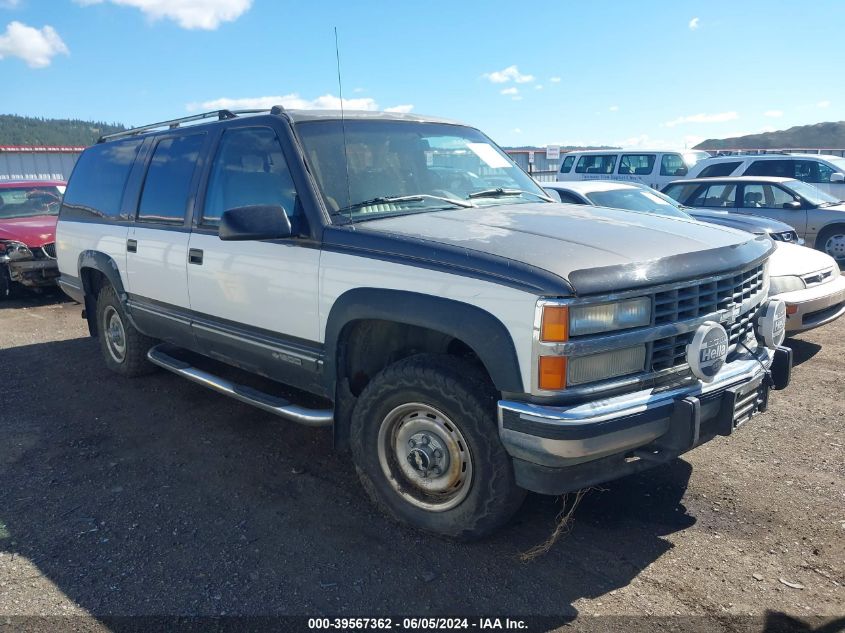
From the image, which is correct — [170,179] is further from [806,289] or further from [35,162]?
[35,162]

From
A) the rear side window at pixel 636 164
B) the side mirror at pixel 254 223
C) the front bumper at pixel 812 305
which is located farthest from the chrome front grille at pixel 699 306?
the rear side window at pixel 636 164

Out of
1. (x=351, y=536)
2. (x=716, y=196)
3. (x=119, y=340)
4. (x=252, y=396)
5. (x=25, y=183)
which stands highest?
(x=25, y=183)

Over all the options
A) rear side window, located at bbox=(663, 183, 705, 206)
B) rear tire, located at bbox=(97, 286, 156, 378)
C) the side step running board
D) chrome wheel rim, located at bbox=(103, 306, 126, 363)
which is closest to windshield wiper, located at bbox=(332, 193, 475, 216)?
the side step running board

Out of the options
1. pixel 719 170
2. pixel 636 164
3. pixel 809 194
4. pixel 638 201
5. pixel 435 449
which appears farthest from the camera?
pixel 636 164

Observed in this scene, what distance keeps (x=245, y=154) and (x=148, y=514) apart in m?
2.19

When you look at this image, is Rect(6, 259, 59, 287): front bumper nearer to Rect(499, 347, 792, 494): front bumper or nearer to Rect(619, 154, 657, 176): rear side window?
Rect(499, 347, 792, 494): front bumper

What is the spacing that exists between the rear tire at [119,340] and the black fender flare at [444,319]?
294 centimetres

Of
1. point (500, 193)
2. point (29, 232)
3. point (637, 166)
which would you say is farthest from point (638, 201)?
point (637, 166)

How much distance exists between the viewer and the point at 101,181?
19.5ft

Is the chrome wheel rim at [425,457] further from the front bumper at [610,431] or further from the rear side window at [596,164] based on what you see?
the rear side window at [596,164]

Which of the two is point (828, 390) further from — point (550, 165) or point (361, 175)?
point (550, 165)

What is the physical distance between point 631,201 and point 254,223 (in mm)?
6286

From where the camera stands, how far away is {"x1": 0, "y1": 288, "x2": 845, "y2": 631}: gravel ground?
2934 millimetres

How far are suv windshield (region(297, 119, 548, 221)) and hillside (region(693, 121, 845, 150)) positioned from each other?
233 ft
